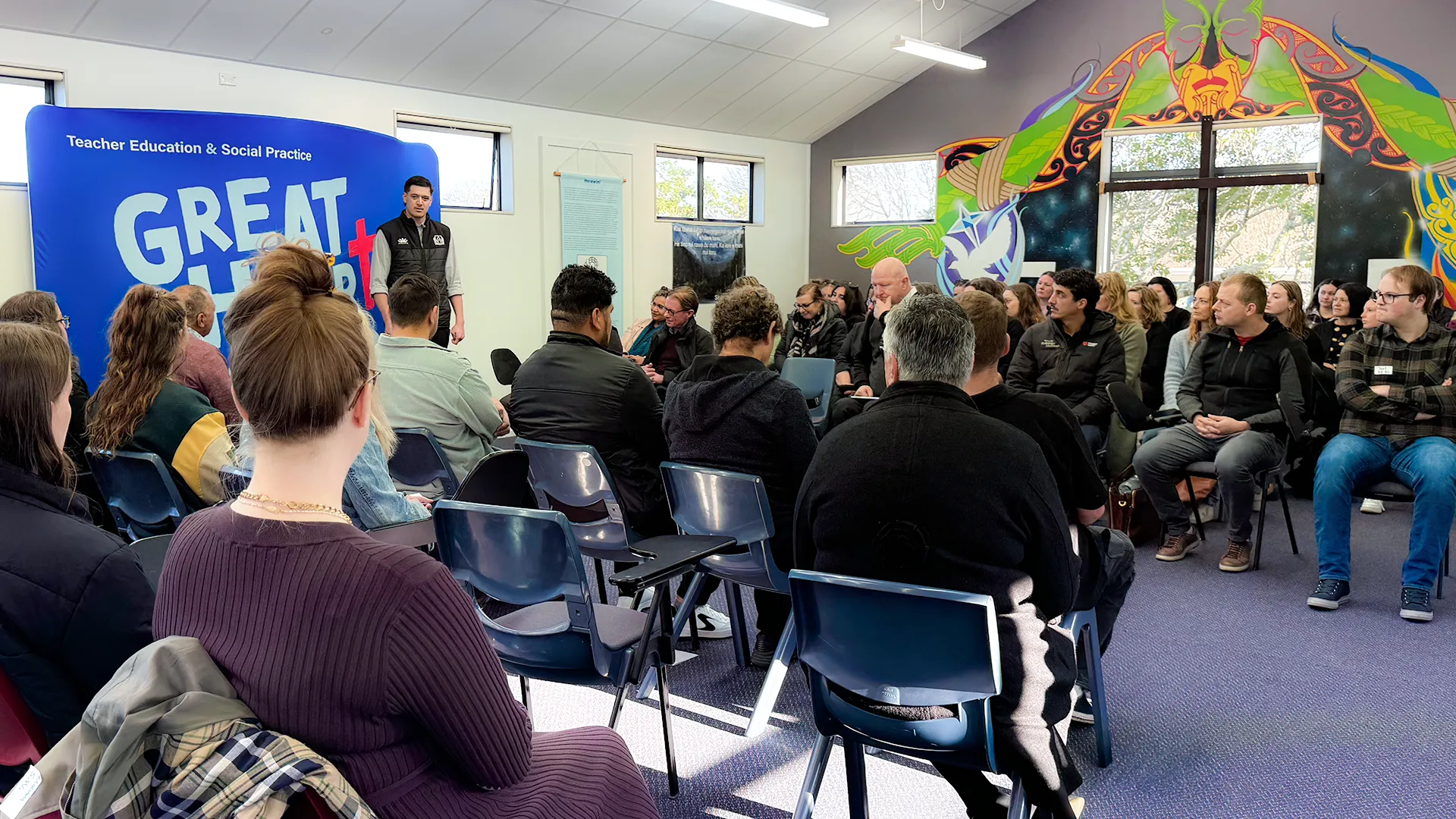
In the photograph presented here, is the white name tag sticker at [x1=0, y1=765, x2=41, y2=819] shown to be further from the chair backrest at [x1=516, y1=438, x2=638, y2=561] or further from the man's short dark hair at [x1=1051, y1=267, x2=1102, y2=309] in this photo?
the man's short dark hair at [x1=1051, y1=267, x2=1102, y2=309]

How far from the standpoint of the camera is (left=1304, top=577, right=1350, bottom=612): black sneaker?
3.85 m

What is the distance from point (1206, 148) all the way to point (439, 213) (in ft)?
22.4

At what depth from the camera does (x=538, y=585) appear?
214cm

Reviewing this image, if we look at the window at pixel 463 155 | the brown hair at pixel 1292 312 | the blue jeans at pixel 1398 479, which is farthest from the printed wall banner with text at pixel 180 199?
the brown hair at pixel 1292 312

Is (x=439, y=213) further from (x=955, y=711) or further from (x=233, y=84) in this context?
(x=955, y=711)

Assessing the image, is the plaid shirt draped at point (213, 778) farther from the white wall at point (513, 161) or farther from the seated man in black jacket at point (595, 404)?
the white wall at point (513, 161)

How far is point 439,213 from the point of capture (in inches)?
320

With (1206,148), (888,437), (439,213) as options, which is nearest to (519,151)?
(439,213)

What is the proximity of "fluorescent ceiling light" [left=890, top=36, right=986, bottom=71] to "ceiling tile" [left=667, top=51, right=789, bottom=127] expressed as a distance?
119 cm

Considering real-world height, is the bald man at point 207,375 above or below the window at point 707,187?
below

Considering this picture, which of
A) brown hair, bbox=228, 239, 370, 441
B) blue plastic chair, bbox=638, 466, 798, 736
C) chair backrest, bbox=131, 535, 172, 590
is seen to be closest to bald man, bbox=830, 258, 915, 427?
blue plastic chair, bbox=638, 466, 798, 736

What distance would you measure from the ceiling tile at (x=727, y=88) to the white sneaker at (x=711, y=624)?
6.67 m

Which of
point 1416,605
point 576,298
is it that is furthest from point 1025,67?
point 576,298

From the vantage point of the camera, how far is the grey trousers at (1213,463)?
4402 millimetres
